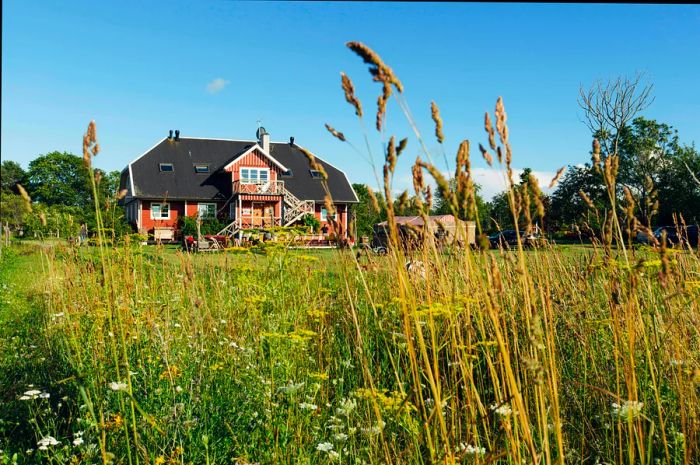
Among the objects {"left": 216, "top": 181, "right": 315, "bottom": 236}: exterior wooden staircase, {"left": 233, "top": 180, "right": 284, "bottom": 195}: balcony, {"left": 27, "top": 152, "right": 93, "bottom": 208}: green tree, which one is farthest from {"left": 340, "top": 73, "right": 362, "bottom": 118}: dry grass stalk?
{"left": 27, "top": 152, "right": 93, "bottom": 208}: green tree

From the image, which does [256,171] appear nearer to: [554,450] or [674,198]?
[674,198]

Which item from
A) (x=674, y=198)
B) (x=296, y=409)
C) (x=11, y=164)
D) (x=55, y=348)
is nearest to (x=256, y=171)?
(x=674, y=198)

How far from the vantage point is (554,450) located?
2789 mm

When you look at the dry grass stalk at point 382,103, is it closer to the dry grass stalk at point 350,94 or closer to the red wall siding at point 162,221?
the dry grass stalk at point 350,94

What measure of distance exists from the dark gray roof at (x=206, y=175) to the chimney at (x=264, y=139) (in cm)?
113

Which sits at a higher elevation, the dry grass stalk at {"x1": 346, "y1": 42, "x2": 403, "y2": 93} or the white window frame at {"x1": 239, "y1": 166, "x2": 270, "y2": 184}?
the white window frame at {"x1": 239, "y1": 166, "x2": 270, "y2": 184}

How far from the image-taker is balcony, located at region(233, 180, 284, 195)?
1438 inches

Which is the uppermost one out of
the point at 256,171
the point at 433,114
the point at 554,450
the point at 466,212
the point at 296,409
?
the point at 256,171

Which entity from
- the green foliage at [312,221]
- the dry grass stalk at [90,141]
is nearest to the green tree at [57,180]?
the green foliage at [312,221]

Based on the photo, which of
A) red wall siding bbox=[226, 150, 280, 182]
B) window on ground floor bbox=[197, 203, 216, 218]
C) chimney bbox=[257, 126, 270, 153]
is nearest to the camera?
window on ground floor bbox=[197, 203, 216, 218]

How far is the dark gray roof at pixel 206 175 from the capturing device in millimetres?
37656

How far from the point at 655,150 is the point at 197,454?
46031 millimetres

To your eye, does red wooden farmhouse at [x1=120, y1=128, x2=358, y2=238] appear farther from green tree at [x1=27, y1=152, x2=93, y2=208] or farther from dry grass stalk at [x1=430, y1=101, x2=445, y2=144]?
dry grass stalk at [x1=430, y1=101, x2=445, y2=144]

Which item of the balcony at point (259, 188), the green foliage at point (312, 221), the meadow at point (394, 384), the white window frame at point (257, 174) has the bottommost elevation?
the meadow at point (394, 384)
